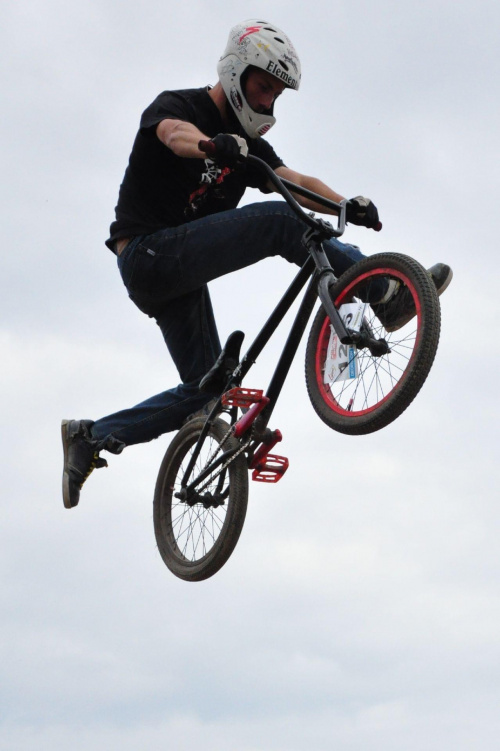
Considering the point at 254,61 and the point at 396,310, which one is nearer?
the point at 396,310

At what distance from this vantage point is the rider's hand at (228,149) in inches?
282

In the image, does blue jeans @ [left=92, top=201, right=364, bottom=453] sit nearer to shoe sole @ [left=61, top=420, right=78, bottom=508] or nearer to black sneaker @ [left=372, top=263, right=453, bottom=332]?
shoe sole @ [left=61, top=420, right=78, bottom=508]

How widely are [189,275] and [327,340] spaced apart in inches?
45.8

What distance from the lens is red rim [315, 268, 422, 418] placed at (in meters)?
7.08

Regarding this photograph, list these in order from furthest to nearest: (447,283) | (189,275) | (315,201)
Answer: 1. (189,275)
2. (447,283)
3. (315,201)

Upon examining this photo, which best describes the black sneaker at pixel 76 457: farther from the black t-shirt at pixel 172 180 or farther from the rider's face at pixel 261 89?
the rider's face at pixel 261 89

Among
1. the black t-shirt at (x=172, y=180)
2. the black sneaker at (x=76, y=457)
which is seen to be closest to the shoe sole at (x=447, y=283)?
the black t-shirt at (x=172, y=180)

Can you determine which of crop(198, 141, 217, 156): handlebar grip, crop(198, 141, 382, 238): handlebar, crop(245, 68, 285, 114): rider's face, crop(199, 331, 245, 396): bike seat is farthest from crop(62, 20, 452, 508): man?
crop(199, 331, 245, 396): bike seat

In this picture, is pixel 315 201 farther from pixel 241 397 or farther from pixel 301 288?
pixel 241 397

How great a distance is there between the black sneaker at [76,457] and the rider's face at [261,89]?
2.80m

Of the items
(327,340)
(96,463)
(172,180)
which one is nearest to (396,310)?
(327,340)

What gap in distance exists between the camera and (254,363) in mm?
8172

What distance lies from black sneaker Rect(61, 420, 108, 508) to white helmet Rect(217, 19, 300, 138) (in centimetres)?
267

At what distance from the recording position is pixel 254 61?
823 cm
